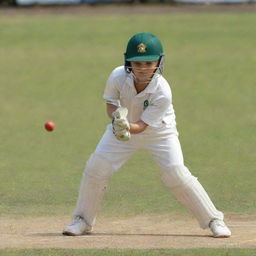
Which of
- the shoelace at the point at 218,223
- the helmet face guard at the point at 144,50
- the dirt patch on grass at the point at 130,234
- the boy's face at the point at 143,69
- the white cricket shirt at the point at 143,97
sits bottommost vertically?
the dirt patch on grass at the point at 130,234

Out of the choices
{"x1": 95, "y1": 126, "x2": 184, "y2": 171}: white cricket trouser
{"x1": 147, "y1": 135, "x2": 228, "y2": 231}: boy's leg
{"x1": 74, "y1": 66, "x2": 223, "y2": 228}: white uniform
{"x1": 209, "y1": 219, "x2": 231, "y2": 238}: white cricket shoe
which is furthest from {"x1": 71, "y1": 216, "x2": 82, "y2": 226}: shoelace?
{"x1": 209, "y1": 219, "x2": 231, "y2": 238}: white cricket shoe

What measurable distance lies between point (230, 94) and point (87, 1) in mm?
14291

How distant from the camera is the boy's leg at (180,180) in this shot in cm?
738

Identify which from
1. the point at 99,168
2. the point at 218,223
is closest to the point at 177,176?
the point at 218,223

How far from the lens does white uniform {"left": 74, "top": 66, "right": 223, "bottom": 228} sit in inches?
288

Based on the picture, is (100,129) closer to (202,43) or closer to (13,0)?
(202,43)

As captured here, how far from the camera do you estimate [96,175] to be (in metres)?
7.43

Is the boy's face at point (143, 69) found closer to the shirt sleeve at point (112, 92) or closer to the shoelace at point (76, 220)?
the shirt sleeve at point (112, 92)

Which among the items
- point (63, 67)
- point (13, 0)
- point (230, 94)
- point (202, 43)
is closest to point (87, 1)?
point (13, 0)

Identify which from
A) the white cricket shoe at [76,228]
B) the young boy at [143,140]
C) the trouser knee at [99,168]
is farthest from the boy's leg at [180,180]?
the white cricket shoe at [76,228]

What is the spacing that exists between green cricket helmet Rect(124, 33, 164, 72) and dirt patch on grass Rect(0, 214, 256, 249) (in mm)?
1317

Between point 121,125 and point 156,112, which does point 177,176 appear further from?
point 121,125

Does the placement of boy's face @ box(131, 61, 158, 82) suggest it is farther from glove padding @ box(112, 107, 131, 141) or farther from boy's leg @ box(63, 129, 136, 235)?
boy's leg @ box(63, 129, 136, 235)

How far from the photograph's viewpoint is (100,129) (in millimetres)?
13766
